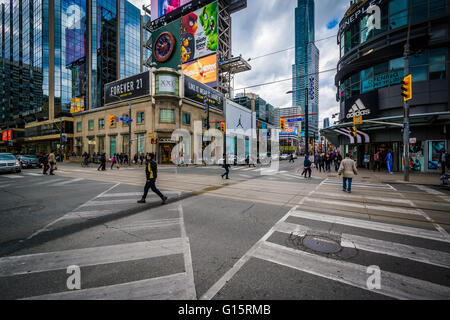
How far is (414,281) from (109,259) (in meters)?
4.51

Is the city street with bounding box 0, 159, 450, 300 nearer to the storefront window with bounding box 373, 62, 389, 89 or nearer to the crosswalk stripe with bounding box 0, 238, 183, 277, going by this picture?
the crosswalk stripe with bounding box 0, 238, 183, 277

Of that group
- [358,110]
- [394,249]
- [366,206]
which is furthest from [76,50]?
[394,249]

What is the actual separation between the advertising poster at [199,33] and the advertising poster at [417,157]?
34947mm

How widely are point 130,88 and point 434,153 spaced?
39.0m

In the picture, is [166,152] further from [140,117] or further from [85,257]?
[85,257]

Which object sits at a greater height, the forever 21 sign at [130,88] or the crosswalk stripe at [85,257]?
the forever 21 sign at [130,88]

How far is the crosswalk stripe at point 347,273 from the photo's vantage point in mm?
2240

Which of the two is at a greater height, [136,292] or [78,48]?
[78,48]

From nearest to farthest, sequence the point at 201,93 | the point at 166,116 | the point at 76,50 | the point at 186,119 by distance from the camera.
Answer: the point at 166,116 → the point at 186,119 → the point at 201,93 → the point at 76,50

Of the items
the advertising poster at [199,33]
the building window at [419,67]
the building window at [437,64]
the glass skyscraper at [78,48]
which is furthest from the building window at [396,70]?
the glass skyscraper at [78,48]

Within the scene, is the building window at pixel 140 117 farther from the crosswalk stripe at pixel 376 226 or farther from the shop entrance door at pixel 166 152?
the crosswalk stripe at pixel 376 226

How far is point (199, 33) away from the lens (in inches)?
1516

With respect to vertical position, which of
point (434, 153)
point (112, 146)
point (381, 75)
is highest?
point (381, 75)

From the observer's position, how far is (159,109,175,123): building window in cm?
2791
